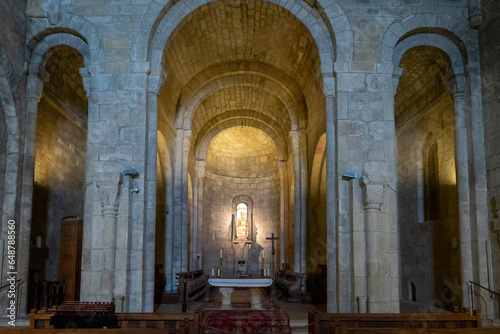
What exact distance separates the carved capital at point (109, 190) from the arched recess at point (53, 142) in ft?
7.49

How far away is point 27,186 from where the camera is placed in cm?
1216

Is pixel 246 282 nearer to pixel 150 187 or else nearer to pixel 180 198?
pixel 150 187

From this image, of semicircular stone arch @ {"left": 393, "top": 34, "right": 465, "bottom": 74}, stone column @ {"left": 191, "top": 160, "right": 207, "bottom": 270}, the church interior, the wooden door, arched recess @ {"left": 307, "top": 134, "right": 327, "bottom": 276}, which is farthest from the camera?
stone column @ {"left": 191, "top": 160, "right": 207, "bottom": 270}

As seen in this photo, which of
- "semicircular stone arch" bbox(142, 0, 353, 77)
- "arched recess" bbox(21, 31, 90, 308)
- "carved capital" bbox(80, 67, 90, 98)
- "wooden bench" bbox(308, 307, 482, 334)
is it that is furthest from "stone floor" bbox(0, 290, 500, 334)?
"semicircular stone arch" bbox(142, 0, 353, 77)

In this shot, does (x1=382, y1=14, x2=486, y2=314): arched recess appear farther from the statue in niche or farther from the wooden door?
the statue in niche

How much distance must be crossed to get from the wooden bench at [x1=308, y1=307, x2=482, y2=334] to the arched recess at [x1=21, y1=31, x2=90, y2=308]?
24.8 ft

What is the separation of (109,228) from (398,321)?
6.31 m

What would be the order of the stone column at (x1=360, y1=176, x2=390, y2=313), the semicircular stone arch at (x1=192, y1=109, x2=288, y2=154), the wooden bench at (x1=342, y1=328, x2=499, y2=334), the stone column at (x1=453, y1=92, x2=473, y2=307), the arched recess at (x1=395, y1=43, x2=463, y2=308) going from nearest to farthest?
the wooden bench at (x1=342, y1=328, x2=499, y2=334) → the stone column at (x1=360, y1=176, x2=390, y2=313) → the stone column at (x1=453, y1=92, x2=473, y2=307) → the arched recess at (x1=395, y1=43, x2=463, y2=308) → the semicircular stone arch at (x1=192, y1=109, x2=288, y2=154)

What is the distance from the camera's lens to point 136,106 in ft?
38.6

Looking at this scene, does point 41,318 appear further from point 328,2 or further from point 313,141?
point 313,141

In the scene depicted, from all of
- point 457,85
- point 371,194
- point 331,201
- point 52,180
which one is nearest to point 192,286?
point 52,180

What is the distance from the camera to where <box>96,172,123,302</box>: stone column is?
35.6 ft

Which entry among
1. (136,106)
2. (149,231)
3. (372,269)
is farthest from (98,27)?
(372,269)

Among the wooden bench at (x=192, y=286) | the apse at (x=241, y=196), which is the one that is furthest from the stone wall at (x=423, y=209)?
the apse at (x=241, y=196)
